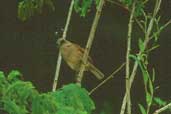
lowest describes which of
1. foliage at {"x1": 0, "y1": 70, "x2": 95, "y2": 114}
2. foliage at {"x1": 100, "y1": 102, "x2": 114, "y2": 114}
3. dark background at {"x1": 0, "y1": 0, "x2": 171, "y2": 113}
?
foliage at {"x1": 100, "y1": 102, "x2": 114, "y2": 114}

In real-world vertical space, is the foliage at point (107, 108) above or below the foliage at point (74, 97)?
below

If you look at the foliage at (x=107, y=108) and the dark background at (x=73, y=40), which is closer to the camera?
the dark background at (x=73, y=40)

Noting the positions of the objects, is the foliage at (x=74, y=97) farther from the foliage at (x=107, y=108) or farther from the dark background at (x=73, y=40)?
the foliage at (x=107, y=108)

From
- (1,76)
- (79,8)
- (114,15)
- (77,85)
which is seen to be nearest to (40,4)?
(79,8)

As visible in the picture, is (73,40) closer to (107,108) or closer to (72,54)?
(107,108)

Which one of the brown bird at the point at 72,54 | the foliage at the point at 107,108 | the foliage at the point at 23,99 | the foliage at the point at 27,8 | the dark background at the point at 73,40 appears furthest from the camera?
the foliage at the point at 107,108

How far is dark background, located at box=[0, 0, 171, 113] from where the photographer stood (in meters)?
8.57

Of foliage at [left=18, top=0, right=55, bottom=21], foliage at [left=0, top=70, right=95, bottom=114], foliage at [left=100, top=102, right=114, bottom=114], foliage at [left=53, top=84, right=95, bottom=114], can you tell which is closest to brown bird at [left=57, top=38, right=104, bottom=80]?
foliage at [left=18, top=0, right=55, bottom=21]

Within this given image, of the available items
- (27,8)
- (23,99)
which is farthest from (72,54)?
(23,99)

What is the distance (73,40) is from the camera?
28.1 ft

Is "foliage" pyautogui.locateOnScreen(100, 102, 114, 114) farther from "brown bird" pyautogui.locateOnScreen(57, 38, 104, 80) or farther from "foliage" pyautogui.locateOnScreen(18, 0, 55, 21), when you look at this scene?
"foliage" pyautogui.locateOnScreen(18, 0, 55, 21)

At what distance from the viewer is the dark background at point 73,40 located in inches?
337

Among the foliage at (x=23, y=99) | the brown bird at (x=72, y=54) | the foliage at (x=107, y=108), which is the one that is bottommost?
the foliage at (x=107, y=108)

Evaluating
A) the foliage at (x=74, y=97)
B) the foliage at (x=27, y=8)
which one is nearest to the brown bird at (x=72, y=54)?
the foliage at (x=27, y=8)
